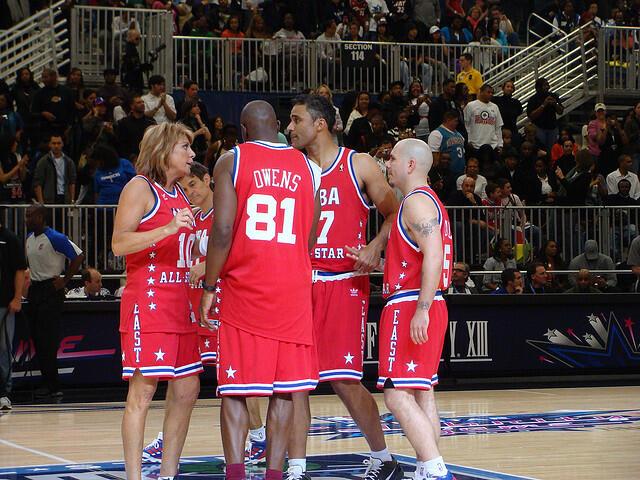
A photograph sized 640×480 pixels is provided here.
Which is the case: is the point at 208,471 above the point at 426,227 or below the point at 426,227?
below

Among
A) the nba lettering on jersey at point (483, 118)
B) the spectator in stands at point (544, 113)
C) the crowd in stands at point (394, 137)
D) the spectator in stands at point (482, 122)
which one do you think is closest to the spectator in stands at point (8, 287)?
the crowd in stands at point (394, 137)

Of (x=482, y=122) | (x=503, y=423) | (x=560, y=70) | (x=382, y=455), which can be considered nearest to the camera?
(x=382, y=455)

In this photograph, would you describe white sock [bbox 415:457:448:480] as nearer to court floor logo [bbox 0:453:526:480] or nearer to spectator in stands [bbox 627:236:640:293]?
court floor logo [bbox 0:453:526:480]

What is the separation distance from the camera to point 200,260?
7.64 meters

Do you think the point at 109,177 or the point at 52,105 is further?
the point at 52,105

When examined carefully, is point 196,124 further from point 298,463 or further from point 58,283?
point 298,463

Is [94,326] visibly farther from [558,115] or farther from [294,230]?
[558,115]

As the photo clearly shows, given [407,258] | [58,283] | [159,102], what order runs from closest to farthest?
[407,258], [58,283], [159,102]

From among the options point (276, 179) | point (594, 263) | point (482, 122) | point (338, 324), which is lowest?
point (338, 324)

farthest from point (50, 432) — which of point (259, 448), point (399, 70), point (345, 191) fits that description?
point (399, 70)

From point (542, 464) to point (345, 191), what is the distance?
244 centimetres

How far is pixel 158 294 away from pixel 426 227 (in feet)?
5.32

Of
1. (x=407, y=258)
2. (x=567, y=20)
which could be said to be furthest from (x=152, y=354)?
(x=567, y=20)

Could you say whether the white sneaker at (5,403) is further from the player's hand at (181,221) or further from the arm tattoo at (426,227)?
the arm tattoo at (426,227)
